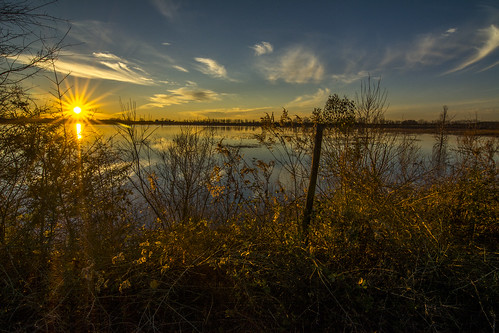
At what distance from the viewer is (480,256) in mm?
2527

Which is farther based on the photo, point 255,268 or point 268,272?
point 255,268

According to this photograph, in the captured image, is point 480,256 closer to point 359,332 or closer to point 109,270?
point 359,332

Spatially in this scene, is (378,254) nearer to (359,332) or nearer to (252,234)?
(359,332)

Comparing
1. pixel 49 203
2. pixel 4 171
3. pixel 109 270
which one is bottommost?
pixel 109 270

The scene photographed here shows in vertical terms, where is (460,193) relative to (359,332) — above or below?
above

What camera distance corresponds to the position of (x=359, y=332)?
1.94 meters

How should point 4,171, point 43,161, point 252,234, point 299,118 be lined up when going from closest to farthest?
point 252,234 → point 4,171 → point 43,161 → point 299,118

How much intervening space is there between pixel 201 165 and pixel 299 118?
3915 millimetres

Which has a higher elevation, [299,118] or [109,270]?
[299,118]

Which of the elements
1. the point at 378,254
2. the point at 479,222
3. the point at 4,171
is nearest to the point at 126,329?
the point at 378,254

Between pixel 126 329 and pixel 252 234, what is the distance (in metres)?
1.44

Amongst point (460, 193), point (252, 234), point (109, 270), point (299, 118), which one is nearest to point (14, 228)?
point (109, 270)

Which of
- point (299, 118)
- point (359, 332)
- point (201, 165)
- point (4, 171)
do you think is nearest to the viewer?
point (359, 332)

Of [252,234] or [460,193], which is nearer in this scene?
[252,234]
